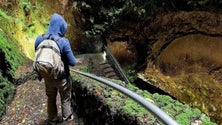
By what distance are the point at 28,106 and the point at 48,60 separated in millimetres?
2895

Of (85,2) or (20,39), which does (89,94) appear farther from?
(85,2)

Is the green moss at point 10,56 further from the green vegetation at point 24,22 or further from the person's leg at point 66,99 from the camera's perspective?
the person's leg at point 66,99

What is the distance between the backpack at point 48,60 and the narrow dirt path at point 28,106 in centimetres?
114

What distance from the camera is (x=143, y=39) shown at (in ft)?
54.9

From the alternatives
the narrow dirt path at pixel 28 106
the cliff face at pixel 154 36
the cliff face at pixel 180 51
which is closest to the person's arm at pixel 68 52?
the narrow dirt path at pixel 28 106

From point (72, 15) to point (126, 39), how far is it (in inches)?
145

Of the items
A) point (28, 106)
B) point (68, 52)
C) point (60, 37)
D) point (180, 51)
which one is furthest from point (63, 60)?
point (180, 51)

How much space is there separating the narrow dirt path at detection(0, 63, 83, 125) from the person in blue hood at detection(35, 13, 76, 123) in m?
0.40

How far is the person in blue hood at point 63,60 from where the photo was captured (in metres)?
4.87

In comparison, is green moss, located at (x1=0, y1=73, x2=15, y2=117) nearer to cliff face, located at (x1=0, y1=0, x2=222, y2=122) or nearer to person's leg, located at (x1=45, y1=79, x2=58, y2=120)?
person's leg, located at (x1=45, y1=79, x2=58, y2=120)

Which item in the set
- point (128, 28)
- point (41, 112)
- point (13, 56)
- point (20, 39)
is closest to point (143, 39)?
point (128, 28)

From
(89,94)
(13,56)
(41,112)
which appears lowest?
(41,112)

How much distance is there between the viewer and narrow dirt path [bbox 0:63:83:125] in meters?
6.31

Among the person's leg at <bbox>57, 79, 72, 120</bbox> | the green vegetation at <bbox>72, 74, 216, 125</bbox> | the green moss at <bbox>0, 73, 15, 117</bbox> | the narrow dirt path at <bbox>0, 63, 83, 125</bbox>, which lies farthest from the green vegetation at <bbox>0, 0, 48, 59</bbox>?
the green vegetation at <bbox>72, 74, 216, 125</bbox>
